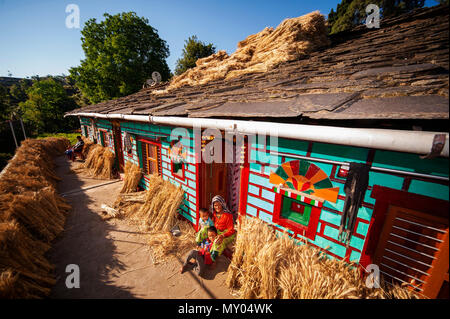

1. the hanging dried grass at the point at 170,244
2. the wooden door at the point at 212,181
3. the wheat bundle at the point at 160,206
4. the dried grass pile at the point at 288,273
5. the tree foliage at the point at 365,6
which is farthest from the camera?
the tree foliage at the point at 365,6

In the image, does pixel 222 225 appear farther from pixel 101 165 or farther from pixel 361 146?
pixel 101 165

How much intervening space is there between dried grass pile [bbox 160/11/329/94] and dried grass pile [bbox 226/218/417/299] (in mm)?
4477

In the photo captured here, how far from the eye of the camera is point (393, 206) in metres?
2.17

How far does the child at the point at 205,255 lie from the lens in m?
3.54

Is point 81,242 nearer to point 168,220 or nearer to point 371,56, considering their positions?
point 168,220

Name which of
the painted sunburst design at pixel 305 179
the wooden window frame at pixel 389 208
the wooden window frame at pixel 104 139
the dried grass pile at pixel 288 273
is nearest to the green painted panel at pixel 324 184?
the painted sunburst design at pixel 305 179

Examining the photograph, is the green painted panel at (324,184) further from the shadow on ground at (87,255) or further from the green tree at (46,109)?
the green tree at (46,109)

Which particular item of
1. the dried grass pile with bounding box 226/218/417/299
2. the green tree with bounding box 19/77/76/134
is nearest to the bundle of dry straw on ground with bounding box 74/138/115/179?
the dried grass pile with bounding box 226/218/417/299

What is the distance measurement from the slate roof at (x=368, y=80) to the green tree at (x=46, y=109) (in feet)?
137

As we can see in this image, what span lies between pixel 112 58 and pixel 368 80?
24.5 m

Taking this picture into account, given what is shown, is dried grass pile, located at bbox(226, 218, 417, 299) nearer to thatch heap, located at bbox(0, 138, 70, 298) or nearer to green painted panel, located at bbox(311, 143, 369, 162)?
green painted panel, located at bbox(311, 143, 369, 162)

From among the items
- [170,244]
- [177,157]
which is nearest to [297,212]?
[170,244]

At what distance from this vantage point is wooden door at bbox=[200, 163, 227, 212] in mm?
4512
